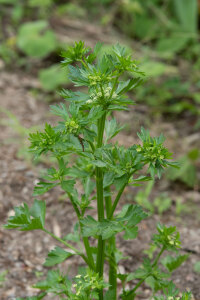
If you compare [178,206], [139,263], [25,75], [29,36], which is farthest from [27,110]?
[139,263]

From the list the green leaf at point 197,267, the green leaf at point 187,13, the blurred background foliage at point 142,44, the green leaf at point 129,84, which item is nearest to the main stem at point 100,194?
the green leaf at point 129,84

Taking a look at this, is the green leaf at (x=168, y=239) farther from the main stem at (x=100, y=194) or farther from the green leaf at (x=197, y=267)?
the green leaf at (x=197, y=267)

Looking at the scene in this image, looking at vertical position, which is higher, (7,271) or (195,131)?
(195,131)

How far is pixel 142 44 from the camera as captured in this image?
5.42m

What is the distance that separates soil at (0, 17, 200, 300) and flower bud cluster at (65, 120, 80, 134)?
0.62 meters

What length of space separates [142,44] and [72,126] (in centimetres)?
457

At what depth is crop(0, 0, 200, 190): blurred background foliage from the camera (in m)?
4.16

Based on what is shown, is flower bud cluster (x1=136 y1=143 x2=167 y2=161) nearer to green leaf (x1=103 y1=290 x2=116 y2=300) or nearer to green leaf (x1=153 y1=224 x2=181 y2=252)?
green leaf (x1=153 y1=224 x2=181 y2=252)

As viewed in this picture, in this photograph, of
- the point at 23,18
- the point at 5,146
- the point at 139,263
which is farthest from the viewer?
the point at 23,18

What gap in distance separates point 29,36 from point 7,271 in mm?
3352

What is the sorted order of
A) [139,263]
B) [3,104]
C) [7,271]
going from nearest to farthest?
1. [7,271]
2. [139,263]
3. [3,104]

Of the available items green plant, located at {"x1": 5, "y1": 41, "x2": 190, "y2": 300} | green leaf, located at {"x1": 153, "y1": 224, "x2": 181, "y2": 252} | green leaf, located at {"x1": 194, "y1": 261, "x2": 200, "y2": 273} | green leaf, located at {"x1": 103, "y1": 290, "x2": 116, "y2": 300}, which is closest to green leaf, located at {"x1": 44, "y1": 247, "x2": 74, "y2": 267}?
green plant, located at {"x1": 5, "y1": 41, "x2": 190, "y2": 300}

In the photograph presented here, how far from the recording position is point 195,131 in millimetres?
3887

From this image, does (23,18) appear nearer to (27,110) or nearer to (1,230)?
Answer: (27,110)
